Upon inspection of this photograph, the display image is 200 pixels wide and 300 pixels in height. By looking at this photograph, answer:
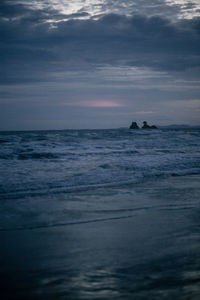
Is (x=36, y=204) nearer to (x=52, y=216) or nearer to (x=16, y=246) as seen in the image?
(x=52, y=216)

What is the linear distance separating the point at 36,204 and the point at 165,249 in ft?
9.95

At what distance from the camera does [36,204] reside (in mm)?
5203

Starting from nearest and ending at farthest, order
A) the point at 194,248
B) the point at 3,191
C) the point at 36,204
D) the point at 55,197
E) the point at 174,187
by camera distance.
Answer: the point at 194,248 → the point at 36,204 → the point at 55,197 → the point at 3,191 → the point at 174,187

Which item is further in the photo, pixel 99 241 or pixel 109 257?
pixel 99 241

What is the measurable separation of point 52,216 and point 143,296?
8.51 feet

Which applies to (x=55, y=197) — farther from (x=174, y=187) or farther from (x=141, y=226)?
(x=174, y=187)

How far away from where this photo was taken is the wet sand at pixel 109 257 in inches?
86.8

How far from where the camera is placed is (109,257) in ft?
9.20

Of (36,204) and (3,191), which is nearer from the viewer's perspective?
(36,204)

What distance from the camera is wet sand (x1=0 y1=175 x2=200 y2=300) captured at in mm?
2205

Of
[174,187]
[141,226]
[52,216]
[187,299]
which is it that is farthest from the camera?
[174,187]

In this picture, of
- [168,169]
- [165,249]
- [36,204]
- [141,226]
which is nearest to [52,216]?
[36,204]

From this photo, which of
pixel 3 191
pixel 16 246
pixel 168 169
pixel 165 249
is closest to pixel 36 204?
pixel 3 191

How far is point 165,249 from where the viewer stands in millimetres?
3004
